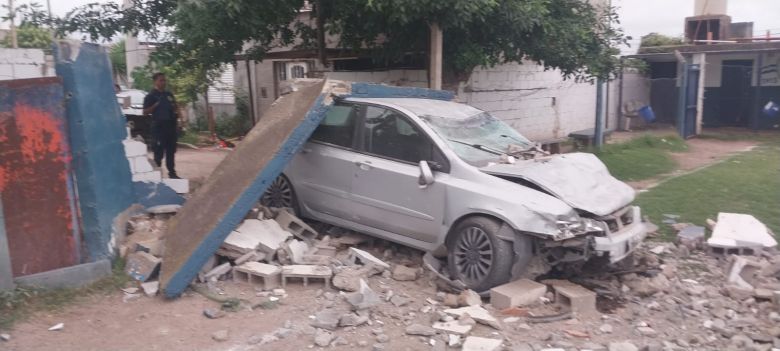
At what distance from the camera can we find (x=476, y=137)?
622cm

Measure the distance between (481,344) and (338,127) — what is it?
2893mm

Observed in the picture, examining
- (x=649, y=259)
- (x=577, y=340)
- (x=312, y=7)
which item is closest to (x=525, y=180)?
(x=577, y=340)

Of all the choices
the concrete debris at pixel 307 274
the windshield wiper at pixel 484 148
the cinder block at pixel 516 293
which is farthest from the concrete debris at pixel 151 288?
the windshield wiper at pixel 484 148

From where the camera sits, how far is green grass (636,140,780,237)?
8.08 m

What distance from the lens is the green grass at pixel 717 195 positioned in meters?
8.08

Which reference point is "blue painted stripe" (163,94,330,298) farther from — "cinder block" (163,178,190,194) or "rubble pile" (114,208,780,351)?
"cinder block" (163,178,190,194)

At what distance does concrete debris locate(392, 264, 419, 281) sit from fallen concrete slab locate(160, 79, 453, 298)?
4.51ft

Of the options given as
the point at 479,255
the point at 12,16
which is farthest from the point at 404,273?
the point at 12,16

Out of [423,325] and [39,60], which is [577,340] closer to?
[423,325]

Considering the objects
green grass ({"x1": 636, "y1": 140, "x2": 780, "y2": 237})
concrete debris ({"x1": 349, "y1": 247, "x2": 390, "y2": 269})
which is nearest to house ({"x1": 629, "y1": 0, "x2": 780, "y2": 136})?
green grass ({"x1": 636, "y1": 140, "x2": 780, "y2": 237})

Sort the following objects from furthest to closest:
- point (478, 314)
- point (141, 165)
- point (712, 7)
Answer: point (712, 7)
point (141, 165)
point (478, 314)

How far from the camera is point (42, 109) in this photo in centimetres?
522

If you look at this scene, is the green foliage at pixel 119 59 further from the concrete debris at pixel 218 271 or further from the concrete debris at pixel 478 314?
the concrete debris at pixel 478 314

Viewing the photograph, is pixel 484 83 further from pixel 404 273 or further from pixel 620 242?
pixel 620 242
